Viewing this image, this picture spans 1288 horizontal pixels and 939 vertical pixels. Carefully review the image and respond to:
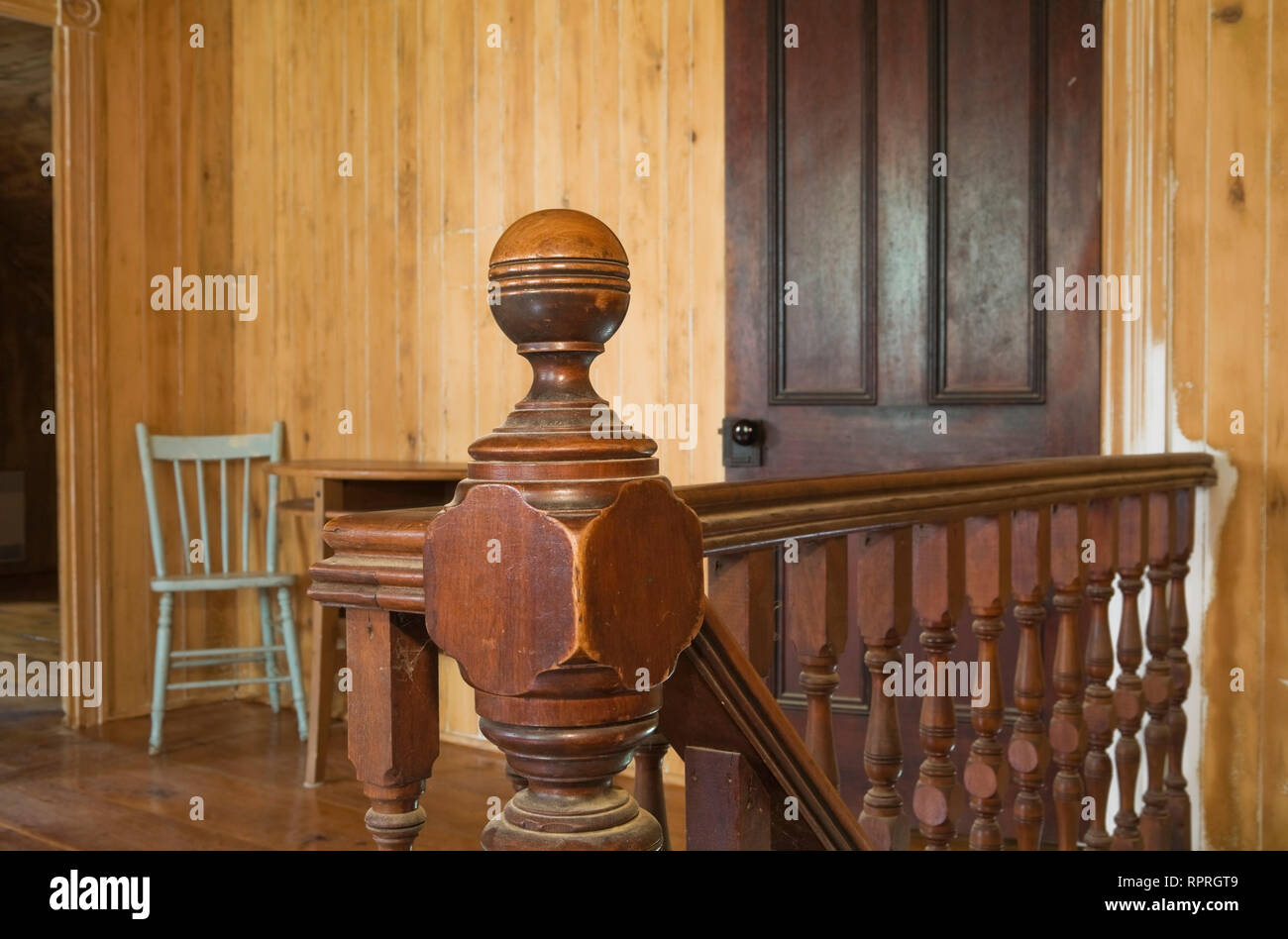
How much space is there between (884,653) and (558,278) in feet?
2.95

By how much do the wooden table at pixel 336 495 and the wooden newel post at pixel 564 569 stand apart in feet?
8.07

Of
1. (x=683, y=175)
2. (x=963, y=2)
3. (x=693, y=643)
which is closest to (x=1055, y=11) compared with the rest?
(x=963, y=2)

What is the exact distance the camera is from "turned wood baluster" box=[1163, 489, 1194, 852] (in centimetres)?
250

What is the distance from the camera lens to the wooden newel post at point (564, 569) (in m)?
0.78

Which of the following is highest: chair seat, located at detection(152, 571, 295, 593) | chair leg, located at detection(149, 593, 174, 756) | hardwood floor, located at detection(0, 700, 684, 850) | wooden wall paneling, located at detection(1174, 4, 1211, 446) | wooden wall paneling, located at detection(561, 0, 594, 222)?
wooden wall paneling, located at detection(561, 0, 594, 222)

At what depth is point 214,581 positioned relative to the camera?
12.6 ft

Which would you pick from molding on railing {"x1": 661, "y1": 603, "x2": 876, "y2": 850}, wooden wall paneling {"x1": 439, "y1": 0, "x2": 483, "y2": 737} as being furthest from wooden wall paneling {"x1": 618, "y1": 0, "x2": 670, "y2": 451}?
molding on railing {"x1": 661, "y1": 603, "x2": 876, "y2": 850}

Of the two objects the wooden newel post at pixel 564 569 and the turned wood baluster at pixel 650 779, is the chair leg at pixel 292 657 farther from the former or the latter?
the wooden newel post at pixel 564 569

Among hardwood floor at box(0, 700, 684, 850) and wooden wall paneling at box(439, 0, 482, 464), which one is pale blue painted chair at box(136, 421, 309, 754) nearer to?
hardwood floor at box(0, 700, 684, 850)

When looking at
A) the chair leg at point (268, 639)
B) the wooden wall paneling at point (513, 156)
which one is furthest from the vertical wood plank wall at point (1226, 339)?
the chair leg at point (268, 639)

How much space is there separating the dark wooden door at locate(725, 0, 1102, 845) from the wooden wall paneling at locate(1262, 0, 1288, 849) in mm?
362

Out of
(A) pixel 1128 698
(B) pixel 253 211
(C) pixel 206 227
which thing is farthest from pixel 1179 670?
(C) pixel 206 227

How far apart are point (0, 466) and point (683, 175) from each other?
5602mm

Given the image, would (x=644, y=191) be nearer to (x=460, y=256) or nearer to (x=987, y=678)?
(x=460, y=256)
